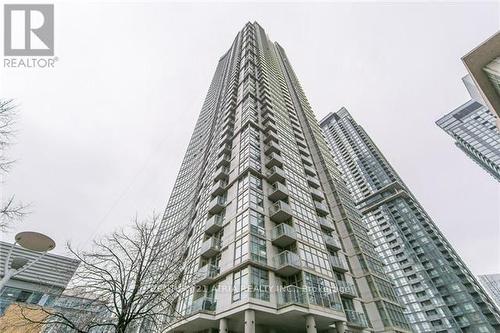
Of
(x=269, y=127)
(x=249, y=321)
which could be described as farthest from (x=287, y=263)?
(x=269, y=127)

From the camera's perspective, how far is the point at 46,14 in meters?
14.2

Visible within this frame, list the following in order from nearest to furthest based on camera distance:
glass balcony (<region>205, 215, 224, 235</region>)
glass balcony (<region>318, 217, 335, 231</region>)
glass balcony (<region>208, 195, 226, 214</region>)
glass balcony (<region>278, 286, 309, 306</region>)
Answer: glass balcony (<region>278, 286, 309, 306</region>) → glass balcony (<region>205, 215, 224, 235</region>) → glass balcony (<region>208, 195, 226, 214</region>) → glass balcony (<region>318, 217, 335, 231</region>)

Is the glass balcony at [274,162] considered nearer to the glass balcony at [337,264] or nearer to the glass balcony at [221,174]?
the glass balcony at [221,174]

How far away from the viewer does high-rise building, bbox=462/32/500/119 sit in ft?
43.1

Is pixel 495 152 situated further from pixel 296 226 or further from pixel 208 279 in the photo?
pixel 208 279

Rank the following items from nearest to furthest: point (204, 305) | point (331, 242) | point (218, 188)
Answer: point (204, 305)
point (331, 242)
point (218, 188)

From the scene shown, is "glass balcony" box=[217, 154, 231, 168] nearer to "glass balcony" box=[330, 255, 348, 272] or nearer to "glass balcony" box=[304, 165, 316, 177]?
"glass balcony" box=[304, 165, 316, 177]

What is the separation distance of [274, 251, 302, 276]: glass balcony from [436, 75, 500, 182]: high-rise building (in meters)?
109

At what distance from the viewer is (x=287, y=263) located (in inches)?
748

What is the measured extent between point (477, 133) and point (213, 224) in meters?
132

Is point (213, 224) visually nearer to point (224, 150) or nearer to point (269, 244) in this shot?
point (269, 244)

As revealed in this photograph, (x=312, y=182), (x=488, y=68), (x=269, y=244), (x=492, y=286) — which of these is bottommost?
(x=492, y=286)

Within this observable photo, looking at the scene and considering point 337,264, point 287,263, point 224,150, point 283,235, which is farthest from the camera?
point 224,150

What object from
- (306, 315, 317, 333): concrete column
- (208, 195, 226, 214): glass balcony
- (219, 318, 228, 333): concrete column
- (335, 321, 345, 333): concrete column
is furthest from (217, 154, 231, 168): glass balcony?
(335, 321, 345, 333): concrete column
